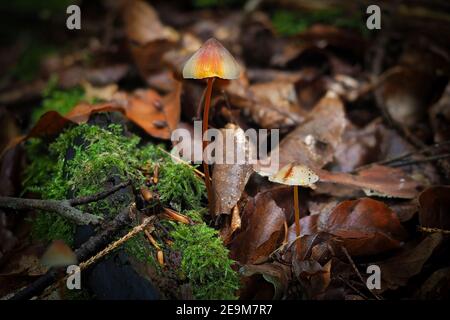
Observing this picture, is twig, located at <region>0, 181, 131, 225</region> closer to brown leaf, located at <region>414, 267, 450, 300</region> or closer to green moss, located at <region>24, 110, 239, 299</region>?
green moss, located at <region>24, 110, 239, 299</region>

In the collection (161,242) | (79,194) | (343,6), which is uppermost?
(343,6)

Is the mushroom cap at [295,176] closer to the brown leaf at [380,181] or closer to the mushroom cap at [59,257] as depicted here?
the brown leaf at [380,181]

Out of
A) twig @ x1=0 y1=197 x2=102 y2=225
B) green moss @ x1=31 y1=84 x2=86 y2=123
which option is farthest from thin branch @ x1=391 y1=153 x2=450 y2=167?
green moss @ x1=31 y1=84 x2=86 y2=123

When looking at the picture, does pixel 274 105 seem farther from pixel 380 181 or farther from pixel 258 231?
pixel 258 231
